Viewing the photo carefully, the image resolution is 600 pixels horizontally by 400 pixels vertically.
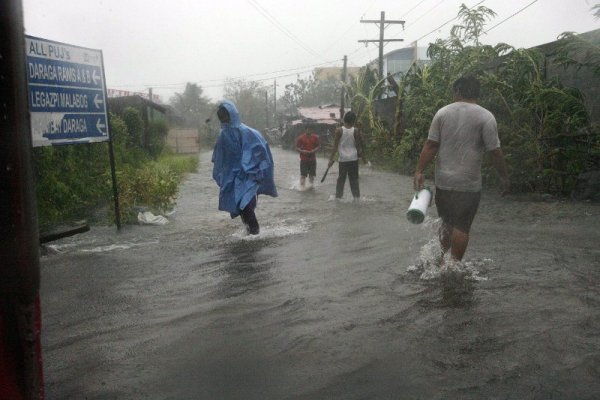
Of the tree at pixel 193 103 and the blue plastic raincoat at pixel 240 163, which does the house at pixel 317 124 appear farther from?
the tree at pixel 193 103

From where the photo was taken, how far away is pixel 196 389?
3068mm

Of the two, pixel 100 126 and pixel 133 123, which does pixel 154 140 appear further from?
pixel 100 126

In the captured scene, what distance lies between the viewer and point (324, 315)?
4.27 meters

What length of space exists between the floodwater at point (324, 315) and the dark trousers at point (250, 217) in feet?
0.63

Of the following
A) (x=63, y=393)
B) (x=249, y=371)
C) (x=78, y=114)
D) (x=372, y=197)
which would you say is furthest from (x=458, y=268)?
(x=372, y=197)

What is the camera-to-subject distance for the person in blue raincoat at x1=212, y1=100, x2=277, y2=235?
23.8ft

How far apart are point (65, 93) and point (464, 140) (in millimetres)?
4489

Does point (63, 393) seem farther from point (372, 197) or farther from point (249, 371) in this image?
point (372, 197)

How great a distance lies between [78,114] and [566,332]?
226 inches

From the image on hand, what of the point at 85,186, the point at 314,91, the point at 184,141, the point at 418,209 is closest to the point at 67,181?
the point at 85,186

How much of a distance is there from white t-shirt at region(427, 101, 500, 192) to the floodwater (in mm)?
833

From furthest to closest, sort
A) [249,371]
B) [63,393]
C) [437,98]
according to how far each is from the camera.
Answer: [437,98] < [249,371] < [63,393]

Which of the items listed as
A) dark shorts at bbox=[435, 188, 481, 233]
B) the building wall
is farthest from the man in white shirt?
the building wall

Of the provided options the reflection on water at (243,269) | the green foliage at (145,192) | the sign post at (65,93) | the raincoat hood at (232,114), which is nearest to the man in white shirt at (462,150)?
the reflection on water at (243,269)
